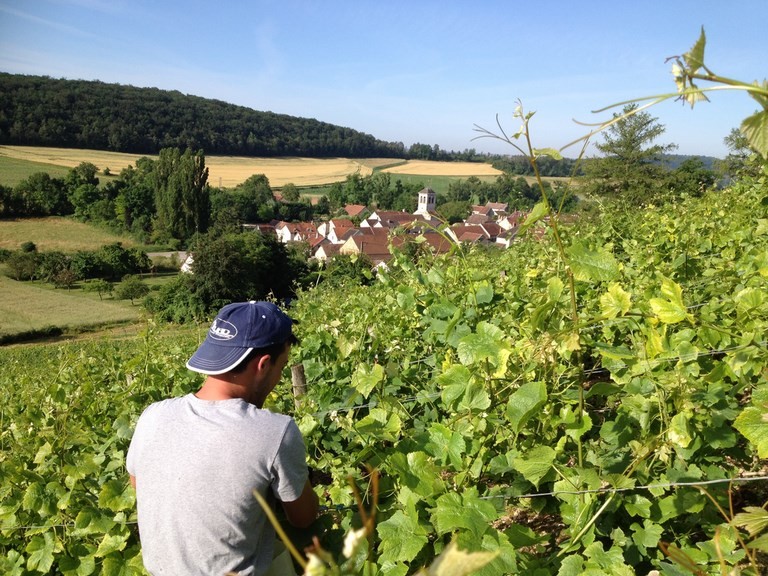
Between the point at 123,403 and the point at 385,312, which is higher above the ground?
the point at 385,312

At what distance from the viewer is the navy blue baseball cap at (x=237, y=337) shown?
171 cm

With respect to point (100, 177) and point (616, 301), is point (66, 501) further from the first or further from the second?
point (100, 177)

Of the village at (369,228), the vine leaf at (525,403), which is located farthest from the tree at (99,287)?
the vine leaf at (525,403)

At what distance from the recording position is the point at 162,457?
158 centimetres

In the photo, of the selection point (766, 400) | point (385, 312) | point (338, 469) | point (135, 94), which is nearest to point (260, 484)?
point (338, 469)

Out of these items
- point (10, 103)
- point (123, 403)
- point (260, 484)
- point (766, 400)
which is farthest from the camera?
point (10, 103)

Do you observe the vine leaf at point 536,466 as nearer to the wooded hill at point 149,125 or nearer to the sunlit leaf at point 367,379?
the sunlit leaf at point 367,379

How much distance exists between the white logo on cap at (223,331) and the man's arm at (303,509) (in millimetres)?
517

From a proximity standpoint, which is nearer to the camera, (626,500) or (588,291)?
(626,500)

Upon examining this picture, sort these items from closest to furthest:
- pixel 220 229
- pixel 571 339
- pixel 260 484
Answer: pixel 571 339 → pixel 260 484 → pixel 220 229

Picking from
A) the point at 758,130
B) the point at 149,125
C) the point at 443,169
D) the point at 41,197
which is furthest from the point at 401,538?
the point at 149,125

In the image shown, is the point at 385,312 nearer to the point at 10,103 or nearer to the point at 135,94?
the point at 10,103

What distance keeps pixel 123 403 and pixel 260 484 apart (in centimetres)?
164

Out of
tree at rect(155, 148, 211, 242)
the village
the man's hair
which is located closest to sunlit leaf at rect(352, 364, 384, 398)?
the man's hair
